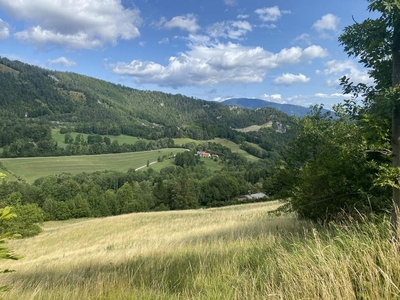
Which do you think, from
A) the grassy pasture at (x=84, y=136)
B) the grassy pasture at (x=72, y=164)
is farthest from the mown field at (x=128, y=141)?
the grassy pasture at (x=72, y=164)

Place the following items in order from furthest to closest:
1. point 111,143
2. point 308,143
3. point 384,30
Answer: point 111,143
point 308,143
point 384,30

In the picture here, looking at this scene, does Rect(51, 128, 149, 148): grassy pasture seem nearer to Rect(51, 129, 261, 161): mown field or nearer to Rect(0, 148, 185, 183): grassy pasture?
Rect(51, 129, 261, 161): mown field

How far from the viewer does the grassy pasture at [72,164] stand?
365 feet

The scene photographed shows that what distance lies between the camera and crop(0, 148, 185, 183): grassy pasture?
111188 millimetres

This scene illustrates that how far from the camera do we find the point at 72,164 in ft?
412

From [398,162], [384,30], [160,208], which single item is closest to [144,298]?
[398,162]

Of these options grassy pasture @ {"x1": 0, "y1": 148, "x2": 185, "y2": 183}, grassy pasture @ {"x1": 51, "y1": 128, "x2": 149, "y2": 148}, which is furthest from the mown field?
grassy pasture @ {"x1": 0, "y1": 148, "x2": 185, "y2": 183}

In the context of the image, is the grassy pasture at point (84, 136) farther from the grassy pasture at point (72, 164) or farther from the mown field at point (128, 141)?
the grassy pasture at point (72, 164)

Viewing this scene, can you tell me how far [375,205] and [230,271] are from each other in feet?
13.6

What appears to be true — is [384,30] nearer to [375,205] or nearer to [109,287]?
[375,205]

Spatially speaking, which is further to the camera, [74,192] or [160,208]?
[74,192]

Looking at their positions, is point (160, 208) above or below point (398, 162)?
below

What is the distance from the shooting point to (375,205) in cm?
650

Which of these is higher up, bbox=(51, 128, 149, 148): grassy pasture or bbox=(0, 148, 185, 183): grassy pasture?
bbox=(51, 128, 149, 148): grassy pasture
